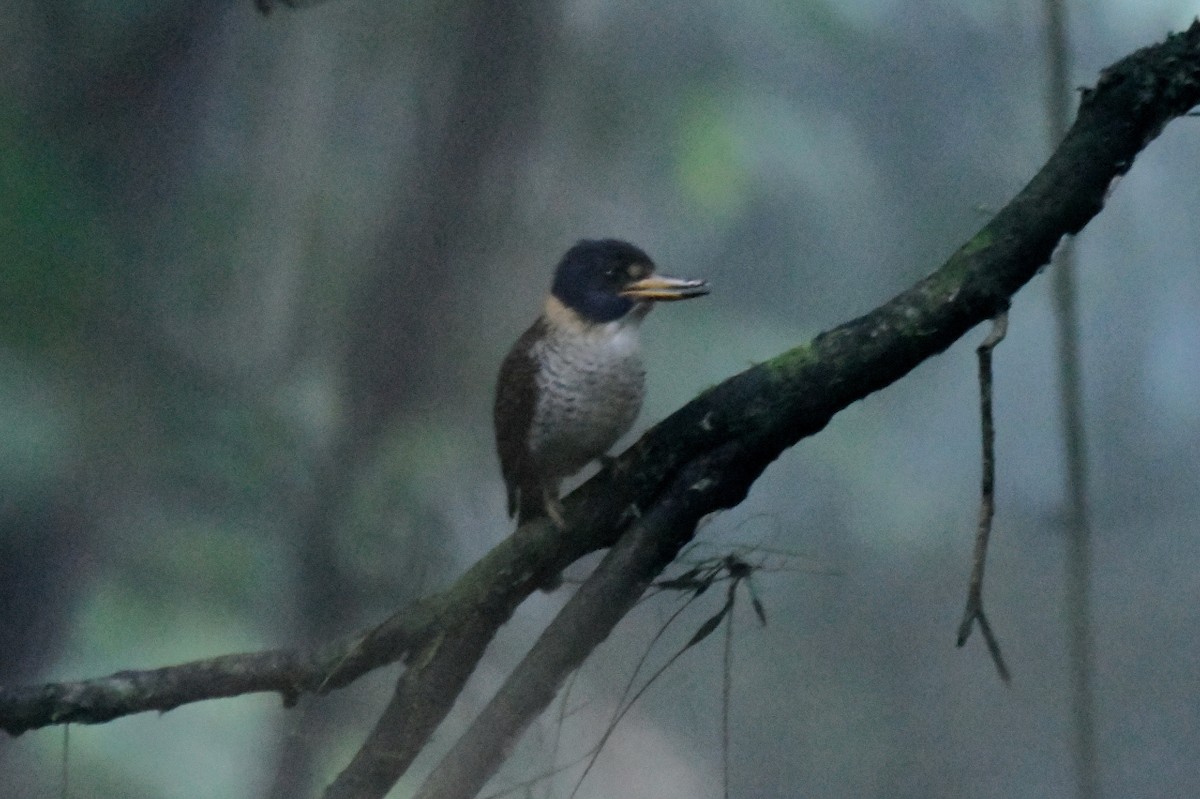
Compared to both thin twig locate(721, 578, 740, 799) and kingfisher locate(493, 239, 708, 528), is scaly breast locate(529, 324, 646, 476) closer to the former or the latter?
kingfisher locate(493, 239, 708, 528)

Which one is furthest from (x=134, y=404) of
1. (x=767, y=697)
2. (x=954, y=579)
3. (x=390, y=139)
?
→ (x=954, y=579)

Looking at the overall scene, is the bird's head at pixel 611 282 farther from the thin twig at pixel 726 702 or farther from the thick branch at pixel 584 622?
the thin twig at pixel 726 702

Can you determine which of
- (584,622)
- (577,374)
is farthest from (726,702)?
(577,374)

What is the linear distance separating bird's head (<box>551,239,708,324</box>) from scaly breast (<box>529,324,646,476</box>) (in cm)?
2

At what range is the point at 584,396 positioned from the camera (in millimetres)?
1146

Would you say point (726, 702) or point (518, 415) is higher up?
point (518, 415)

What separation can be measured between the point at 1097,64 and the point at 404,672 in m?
0.91

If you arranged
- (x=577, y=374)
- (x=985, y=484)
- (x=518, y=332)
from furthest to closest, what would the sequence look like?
(x=518, y=332) < (x=577, y=374) < (x=985, y=484)

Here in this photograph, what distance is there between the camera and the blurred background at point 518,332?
1.22 meters

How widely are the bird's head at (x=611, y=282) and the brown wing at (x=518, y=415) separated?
45 millimetres

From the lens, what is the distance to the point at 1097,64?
4.38 ft

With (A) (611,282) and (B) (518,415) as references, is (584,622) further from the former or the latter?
(A) (611,282)

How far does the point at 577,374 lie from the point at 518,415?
0.07 metres

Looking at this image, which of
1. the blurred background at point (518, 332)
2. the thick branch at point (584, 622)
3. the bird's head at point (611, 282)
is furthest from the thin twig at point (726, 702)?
the bird's head at point (611, 282)
